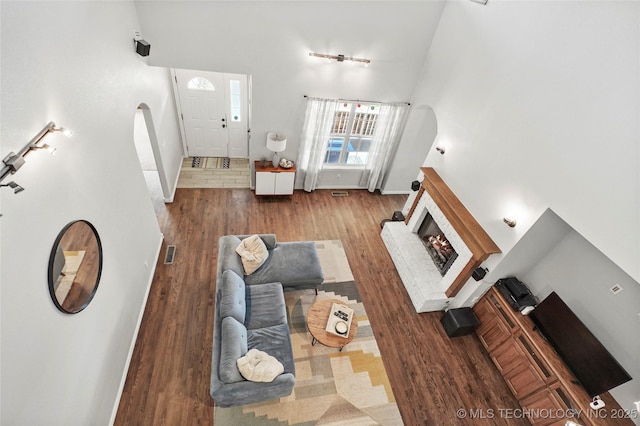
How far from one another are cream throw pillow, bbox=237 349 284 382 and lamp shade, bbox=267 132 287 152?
398 centimetres

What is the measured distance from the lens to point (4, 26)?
205cm

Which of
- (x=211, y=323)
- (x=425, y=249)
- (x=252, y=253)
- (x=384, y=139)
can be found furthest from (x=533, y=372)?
(x=384, y=139)

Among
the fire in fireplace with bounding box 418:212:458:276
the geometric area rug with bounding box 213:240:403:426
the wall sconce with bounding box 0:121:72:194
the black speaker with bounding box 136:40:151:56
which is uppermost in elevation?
the black speaker with bounding box 136:40:151:56

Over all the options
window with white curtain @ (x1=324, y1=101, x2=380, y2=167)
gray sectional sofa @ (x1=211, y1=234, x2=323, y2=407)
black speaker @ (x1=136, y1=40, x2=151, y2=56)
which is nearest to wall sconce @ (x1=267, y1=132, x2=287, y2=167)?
window with white curtain @ (x1=324, y1=101, x2=380, y2=167)

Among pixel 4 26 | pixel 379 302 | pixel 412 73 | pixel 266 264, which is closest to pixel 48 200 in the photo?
pixel 4 26

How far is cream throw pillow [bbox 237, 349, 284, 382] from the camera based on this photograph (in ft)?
11.5

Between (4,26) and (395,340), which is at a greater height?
(4,26)

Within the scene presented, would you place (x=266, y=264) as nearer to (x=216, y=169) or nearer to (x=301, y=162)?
(x=301, y=162)

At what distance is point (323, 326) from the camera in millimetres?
4469

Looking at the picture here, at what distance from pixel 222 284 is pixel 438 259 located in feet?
12.3

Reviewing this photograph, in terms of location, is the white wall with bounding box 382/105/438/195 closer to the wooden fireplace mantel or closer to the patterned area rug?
the wooden fireplace mantel

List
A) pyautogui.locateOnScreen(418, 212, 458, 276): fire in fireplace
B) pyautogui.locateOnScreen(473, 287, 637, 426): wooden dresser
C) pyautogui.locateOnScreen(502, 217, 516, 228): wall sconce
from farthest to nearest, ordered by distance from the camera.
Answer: pyautogui.locateOnScreen(418, 212, 458, 276): fire in fireplace → pyautogui.locateOnScreen(502, 217, 516, 228): wall sconce → pyautogui.locateOnScreen(473, 287, 637, 426): wooden dresser

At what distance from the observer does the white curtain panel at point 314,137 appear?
20.7 feet

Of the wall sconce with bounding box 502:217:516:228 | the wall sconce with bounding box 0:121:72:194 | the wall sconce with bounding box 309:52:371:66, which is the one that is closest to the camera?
the wall sconce with bounding box 0:121:72:194
